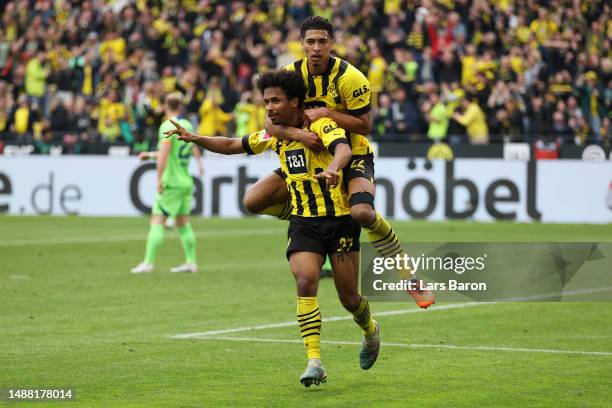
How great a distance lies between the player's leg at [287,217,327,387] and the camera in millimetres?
8367

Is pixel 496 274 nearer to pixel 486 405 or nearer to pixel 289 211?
pixel 289 211

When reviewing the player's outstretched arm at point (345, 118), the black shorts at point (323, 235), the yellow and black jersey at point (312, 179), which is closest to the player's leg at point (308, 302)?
the black shorts at point (323, 235)

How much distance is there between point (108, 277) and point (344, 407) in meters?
8.76

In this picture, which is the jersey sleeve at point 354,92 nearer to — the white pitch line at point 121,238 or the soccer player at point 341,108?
the soccer player at point 341,108

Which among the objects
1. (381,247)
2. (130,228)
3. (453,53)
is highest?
(453,53)

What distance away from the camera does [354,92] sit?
8.80 m

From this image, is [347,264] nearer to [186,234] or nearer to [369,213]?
[369,213]

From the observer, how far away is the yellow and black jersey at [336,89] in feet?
28.8

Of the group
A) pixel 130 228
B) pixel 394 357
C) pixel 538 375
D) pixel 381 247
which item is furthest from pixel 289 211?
pixel 130 228

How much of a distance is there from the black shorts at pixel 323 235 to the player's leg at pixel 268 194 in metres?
0.76

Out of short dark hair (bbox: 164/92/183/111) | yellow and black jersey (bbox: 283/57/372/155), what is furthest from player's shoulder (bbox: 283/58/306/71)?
short dark hair (bbox: 164/92/183/111)

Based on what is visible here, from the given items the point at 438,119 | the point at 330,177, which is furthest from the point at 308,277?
the point at 438,119

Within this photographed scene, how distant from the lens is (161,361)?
9.50m

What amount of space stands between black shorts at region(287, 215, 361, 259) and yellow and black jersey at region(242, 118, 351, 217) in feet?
0.16
